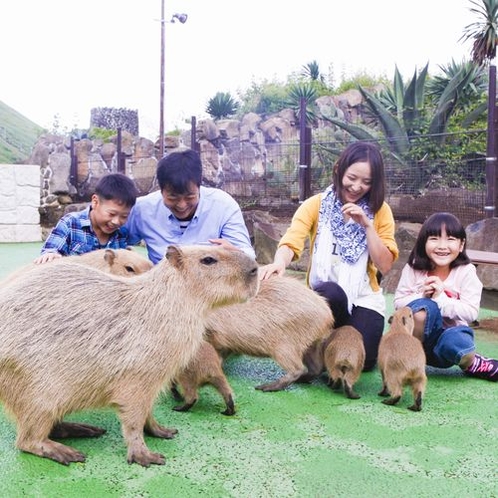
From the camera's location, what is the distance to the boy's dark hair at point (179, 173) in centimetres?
261

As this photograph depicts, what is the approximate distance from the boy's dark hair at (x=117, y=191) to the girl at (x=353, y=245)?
702mm

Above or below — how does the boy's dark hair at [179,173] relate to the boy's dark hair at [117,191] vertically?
above

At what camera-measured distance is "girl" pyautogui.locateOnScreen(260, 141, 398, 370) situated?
2.81m

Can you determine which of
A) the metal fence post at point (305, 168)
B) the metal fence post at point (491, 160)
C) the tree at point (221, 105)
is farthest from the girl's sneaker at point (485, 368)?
the tree at point (221, 105)

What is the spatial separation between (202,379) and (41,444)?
25.5 inches

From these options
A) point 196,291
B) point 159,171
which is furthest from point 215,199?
point 196,291

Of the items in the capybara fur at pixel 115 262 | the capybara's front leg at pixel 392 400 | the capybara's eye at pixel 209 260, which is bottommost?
the capybara's front leg at pixel 392 400

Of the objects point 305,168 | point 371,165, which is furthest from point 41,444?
point 305,168

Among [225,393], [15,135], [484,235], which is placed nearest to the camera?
[225,393]

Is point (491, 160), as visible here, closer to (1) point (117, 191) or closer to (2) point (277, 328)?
(2) point (277, 328)

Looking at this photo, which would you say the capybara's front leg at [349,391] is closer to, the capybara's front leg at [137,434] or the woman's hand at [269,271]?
the woman's hand at [269,271]

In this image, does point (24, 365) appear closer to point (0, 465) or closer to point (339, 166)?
point (0, 465)

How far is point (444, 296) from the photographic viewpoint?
9.47 ft

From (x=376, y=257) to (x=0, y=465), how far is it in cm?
179
